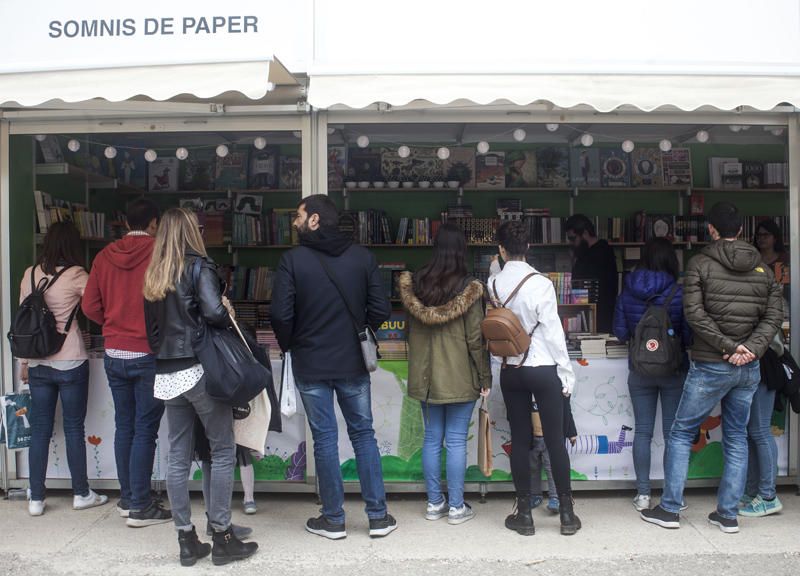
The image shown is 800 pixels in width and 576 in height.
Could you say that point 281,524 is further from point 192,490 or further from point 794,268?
point 794,268

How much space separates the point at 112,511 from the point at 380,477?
1675mm

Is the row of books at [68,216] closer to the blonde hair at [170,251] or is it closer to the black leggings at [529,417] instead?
the blonde hair at [170,251]

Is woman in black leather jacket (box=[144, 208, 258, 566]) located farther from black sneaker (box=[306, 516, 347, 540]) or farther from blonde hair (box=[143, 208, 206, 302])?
black sneaker (box=[306, 516, 347, 540])

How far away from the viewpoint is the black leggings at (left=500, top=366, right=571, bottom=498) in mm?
3848

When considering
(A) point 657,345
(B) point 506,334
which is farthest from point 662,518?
(B) point 506,334

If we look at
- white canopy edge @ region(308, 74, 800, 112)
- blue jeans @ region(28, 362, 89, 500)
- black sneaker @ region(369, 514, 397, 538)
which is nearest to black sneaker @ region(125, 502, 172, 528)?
blue jeans @ region(28, 362, 89, 500)

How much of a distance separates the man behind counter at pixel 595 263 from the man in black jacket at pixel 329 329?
314cm

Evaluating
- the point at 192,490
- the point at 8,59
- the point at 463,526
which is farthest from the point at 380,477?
the point at 8,59

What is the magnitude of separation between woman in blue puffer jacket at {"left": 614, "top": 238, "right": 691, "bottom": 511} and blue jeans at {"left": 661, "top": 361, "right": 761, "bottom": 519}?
0.70ft

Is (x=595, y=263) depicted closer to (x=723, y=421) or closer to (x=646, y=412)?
(x=646, y=412)

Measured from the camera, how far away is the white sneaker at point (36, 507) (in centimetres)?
432

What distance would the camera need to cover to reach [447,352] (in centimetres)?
401

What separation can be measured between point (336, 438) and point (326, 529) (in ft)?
1.62

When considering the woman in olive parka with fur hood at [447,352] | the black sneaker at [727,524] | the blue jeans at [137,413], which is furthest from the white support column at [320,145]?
the black sneaker at [727,524]
